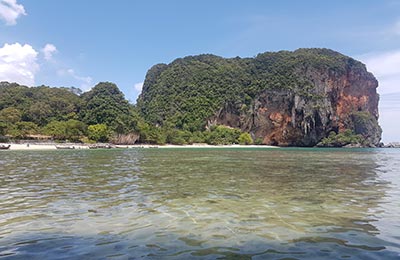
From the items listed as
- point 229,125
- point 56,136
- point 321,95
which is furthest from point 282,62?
point 56,136

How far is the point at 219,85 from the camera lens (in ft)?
588

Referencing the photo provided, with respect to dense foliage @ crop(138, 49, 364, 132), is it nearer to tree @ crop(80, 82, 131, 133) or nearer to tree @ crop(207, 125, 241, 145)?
tree @ crop(207, 125, 241, 145)

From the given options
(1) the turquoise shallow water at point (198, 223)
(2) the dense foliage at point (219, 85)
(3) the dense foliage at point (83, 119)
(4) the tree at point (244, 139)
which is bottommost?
(1) the turquoise shallow water at point (198, 223)

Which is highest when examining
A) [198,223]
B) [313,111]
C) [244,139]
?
[313,111]

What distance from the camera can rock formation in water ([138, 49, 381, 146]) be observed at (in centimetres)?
15550

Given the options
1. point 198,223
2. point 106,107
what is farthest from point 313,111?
point 198,223

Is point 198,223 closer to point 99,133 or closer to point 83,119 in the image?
point 99,133

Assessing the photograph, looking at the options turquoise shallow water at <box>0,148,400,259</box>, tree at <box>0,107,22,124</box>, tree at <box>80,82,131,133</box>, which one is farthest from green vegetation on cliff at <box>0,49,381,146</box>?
turquoise shallow water at <box>0,148,400,259</box>

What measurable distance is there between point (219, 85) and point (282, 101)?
38.5 m

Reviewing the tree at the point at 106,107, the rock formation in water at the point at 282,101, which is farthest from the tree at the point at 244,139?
the tree at the point at 106,107

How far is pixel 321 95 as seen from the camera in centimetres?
16338

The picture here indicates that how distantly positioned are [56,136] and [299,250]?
101171mm

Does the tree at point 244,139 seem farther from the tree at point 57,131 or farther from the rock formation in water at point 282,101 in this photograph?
the tree at point 57,131

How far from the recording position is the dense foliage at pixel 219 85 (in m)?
165
